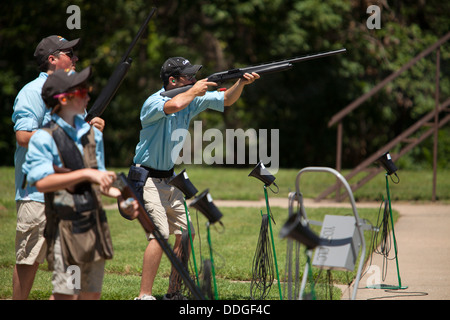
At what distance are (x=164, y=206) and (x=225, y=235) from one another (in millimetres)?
3273

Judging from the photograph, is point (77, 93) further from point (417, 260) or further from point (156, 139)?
point (417, 260)

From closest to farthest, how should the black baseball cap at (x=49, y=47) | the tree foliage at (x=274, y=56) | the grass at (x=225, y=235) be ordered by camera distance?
the black baseball cap at (x=49, y=47) → the grass at (x=225, y=235) → the tree foliage at (x=274, y=56)

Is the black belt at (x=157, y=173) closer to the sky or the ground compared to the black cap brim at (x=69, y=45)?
closer to the ground

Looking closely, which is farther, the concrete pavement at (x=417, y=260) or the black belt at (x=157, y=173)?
the concrete pavement at (x=417, y=260)

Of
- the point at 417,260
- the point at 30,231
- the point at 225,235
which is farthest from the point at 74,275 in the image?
the point at 225,235

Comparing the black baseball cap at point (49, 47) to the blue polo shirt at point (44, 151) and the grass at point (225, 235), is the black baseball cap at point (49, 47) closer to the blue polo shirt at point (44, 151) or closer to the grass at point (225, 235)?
the blue polo shirt at point (44, 151)

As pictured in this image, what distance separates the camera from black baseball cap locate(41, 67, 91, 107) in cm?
395

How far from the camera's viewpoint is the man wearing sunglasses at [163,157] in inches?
208

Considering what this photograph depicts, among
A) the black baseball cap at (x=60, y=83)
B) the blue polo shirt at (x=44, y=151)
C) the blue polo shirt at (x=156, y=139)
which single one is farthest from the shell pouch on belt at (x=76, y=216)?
the blue polo shirt at (x=156, y=139)

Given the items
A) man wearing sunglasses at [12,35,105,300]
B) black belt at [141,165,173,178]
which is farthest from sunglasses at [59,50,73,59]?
black belt at [141,165,173,178]

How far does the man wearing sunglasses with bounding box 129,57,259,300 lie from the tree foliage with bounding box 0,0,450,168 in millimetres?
11491

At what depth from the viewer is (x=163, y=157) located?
5.50m

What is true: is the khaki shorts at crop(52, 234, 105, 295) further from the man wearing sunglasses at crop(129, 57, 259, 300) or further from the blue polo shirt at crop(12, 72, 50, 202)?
the man wearing sunglasses at crop(129, 57, 259, 300)
